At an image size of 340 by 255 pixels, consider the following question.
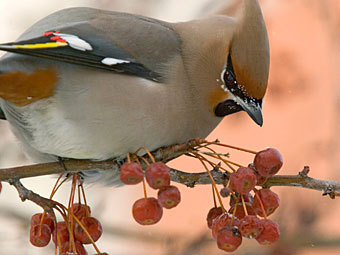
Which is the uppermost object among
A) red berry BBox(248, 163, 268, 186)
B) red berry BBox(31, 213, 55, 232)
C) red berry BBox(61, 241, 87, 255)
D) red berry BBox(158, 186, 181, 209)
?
red berry BBox(248, 163, 268, 186)

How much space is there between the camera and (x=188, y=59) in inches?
118

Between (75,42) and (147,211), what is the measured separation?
77cm

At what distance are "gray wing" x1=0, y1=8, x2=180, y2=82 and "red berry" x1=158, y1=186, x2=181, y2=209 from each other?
2.06 ft

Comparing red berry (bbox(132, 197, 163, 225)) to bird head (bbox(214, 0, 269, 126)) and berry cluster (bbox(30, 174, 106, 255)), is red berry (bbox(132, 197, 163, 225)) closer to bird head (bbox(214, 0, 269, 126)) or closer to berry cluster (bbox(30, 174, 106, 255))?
berry cluster (bbox(30, 174, 106, 255))

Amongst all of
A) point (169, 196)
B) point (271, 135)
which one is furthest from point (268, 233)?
point (271, 135)

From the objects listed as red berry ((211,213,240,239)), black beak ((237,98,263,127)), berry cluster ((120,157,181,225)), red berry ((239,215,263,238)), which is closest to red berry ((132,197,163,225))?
berry cluster ((120,157,181,225))

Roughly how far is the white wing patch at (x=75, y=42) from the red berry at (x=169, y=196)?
0.70 m

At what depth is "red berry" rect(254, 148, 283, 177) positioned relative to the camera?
7.98 ft

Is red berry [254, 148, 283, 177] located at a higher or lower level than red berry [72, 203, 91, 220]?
higher

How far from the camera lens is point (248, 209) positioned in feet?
8.13

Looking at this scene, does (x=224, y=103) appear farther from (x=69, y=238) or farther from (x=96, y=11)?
(x=69, y=238)

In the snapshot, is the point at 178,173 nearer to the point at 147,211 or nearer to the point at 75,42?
the point at 147,211

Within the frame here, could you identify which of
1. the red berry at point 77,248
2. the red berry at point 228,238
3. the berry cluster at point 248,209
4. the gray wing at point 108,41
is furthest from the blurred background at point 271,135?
the red berry at point 228,238

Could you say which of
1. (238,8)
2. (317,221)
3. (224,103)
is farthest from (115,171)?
(317,221)
